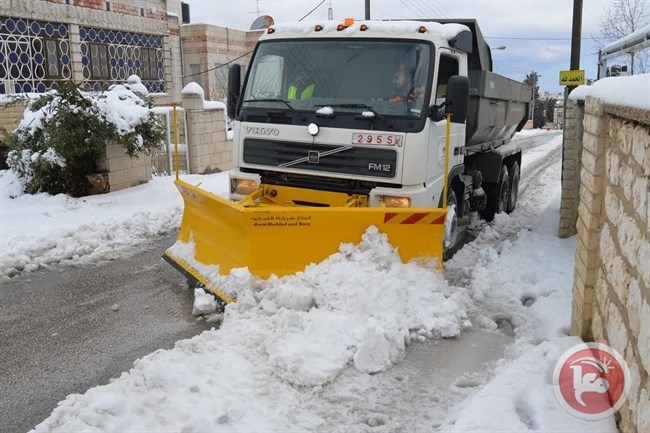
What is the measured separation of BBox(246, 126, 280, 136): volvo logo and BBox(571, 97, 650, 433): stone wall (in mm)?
3045

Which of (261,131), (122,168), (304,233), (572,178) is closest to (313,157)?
(261,131)

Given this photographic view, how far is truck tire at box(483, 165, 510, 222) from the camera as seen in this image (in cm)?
946

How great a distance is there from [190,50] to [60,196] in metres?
21.3

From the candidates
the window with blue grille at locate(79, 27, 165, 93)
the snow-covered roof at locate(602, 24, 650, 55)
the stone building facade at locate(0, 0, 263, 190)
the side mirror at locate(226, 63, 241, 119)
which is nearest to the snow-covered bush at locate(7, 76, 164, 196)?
the stone building facade at locate(0, 0, 263, 190)

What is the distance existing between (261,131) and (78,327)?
8.59 ft

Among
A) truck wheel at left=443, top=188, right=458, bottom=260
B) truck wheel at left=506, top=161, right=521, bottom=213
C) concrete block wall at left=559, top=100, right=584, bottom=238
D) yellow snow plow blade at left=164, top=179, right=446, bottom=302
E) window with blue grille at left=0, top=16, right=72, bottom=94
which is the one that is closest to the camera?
yellow snow plow blade at left=164, top=179, right=446, bottom=302

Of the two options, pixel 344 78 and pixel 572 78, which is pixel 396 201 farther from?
pixel 572 78

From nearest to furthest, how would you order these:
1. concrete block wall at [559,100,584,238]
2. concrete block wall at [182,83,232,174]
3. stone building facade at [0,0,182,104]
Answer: concrete block wall at [559,100,584,238], concrete block wall at [182,83,232,174], stone building facade at [0,0,182,104]

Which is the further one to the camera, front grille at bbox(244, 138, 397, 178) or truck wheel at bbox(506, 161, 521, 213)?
truck wheel at bbox(506, 161, 521, 213)

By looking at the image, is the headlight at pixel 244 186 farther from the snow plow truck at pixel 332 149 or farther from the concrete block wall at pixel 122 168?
the concrete block wall at pixel 122 168

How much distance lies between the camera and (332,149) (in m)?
5.96

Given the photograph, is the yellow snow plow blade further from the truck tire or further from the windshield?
the truck tire

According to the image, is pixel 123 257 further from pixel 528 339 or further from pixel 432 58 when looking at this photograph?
pixel 528 339

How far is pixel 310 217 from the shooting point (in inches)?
211
